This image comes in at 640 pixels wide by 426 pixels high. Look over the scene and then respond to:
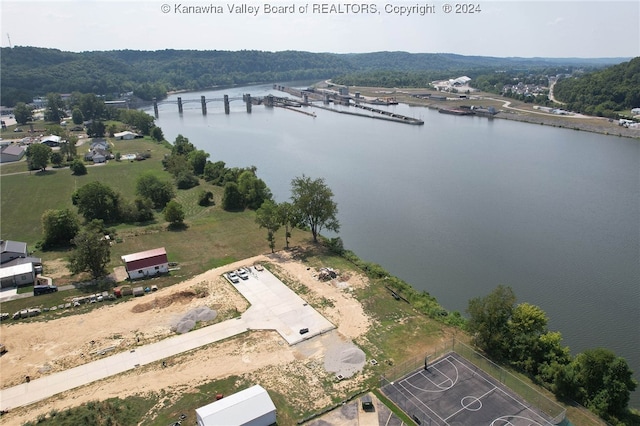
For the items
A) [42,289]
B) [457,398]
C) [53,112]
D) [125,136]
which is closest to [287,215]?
[42,289]

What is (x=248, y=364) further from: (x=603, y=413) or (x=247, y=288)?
(x=603, y=413)

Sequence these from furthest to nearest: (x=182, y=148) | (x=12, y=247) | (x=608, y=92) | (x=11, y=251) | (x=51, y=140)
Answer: (x=608, y=92) < (x=51, y=140) < (x=182, y=148) < (x=12, y=247) < (x=11, y=251)

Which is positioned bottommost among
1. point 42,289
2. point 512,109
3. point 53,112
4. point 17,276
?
point 42,289

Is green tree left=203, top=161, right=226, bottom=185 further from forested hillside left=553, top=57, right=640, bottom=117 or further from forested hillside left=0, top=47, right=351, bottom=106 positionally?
forested hillside left=0, top=47, right=351, bottom=106

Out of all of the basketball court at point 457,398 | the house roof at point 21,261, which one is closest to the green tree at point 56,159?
the house roof at point 21,261

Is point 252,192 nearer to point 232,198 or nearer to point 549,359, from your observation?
point 232,198

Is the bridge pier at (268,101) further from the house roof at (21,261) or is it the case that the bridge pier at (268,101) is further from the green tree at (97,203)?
the house roof at (21,261)

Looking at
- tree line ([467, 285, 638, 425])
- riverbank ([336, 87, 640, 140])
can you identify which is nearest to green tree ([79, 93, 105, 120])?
riverbank ([336, 87, 640, 140])
